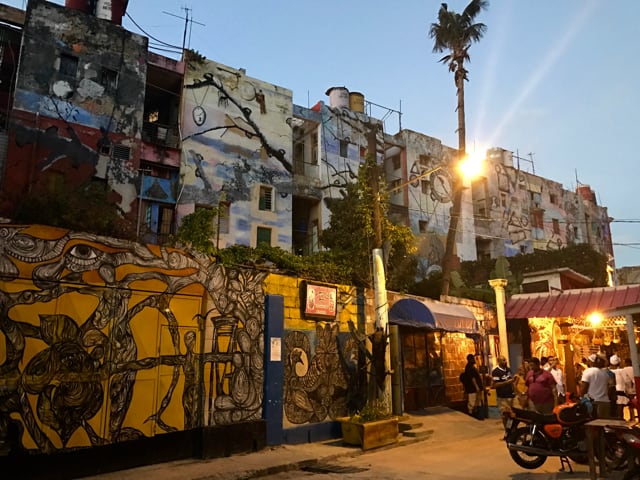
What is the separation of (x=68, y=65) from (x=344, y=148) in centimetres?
1674

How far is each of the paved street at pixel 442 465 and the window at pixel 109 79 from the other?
19722 mm

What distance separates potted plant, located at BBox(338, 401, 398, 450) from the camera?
10758 mm

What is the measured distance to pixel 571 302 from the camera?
2002cm

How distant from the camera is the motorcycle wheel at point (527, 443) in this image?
8.45 m

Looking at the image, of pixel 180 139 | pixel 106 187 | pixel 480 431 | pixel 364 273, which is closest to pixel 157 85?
pixel 180 139

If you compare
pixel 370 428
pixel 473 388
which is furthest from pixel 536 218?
pixel 370 428

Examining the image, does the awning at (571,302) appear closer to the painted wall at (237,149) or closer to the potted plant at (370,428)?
the potted plant at (370,428)

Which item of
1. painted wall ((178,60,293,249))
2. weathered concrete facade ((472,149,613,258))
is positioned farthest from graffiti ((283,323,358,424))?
weathered concrete facade ((472,149,613,258))

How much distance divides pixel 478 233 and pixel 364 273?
93.4 ft

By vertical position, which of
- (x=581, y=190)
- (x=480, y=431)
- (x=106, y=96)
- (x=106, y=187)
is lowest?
(x=480, y=431)

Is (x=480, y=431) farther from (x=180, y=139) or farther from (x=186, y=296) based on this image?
(x=180, y=139)

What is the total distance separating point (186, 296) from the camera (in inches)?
383

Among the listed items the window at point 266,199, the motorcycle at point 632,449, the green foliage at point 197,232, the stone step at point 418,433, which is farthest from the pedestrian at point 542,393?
the window at point 266,199

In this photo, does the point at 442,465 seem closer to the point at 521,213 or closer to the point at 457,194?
the point at 457,194
